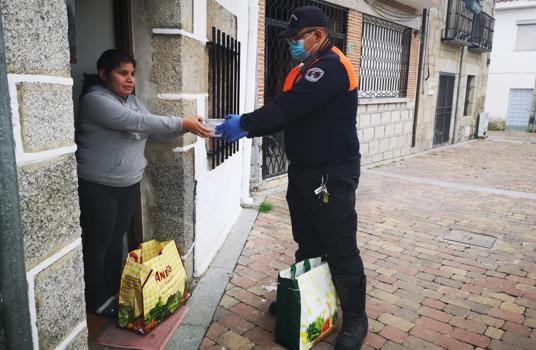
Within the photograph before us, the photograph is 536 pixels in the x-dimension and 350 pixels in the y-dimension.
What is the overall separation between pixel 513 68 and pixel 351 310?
84.1 feet

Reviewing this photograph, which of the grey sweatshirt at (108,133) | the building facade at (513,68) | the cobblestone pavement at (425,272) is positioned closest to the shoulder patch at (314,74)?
the grey sweatshirt at (108,133)

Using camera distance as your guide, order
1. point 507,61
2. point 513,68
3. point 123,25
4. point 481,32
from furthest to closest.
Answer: point 507,61
point 513,68
point 481,32
point 123,25

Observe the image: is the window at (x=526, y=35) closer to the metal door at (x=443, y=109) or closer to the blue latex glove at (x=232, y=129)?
the metal door at (x=443, y=109)

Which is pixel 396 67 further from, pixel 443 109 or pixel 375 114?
pixel 443 109

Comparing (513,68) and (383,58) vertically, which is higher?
(513,68)

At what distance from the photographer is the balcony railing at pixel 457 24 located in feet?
44.1

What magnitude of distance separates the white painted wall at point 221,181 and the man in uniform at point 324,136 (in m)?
0.92

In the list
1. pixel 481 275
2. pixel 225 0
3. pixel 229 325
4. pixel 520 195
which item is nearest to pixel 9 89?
pixel 229 325

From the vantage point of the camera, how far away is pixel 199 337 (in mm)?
2887

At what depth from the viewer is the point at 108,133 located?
263 centimetres

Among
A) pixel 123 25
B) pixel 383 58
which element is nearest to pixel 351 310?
pixel 123 25

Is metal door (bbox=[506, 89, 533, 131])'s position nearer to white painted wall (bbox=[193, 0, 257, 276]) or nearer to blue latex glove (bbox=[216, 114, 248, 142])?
white painted wall (bbox=[193, 0, 257, 276])

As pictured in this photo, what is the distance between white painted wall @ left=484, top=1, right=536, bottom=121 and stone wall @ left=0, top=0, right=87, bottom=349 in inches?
1053

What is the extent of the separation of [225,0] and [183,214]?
223cm
